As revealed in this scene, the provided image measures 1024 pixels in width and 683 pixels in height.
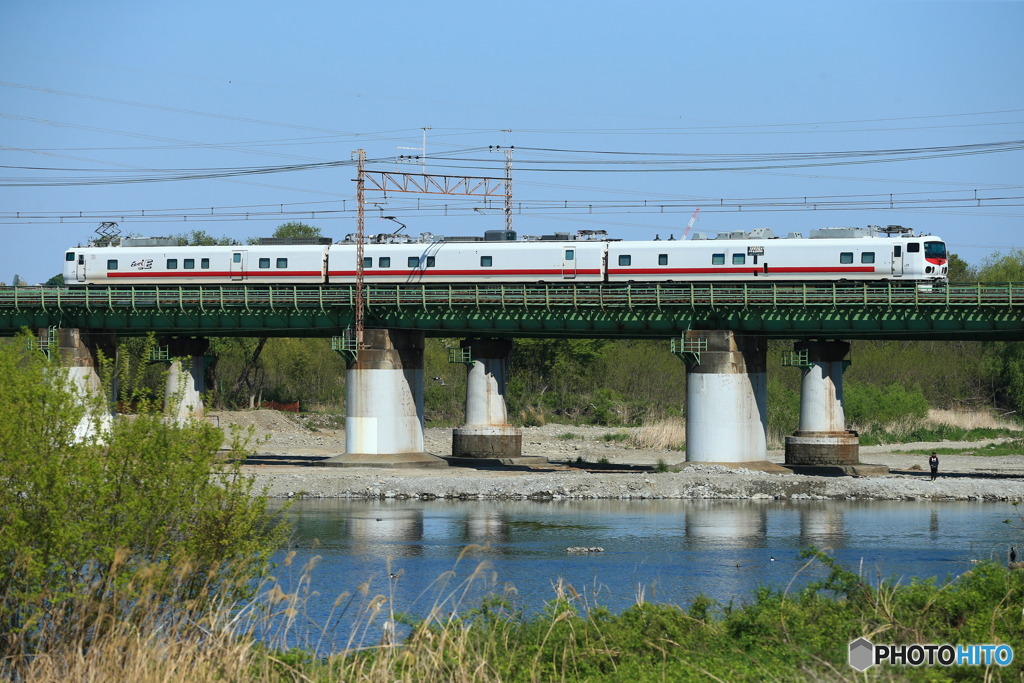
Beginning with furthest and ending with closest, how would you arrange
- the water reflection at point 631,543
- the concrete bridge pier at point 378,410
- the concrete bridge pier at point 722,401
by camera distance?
the concrete bridge pier at point 378,410 < the concrete bridge pier at point 722,401 < the water reflection at point 631,543

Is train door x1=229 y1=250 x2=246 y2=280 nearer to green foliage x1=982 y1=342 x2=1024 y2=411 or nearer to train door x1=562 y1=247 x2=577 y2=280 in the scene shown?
train door x1=562 y1=247 x2=577 y2=280

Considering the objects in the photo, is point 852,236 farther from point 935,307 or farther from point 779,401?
point 779,401

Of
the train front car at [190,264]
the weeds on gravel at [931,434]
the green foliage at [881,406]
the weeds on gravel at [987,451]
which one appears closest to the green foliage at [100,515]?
the train front car at [190,264]

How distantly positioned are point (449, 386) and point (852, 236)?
58223mm

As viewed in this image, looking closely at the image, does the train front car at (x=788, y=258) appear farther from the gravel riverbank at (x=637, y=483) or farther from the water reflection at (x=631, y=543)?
the water reflection at (x=631, y=543)

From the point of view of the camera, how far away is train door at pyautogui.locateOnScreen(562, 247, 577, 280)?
65.8m

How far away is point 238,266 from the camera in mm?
70938

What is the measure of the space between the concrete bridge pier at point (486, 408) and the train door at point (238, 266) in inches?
502

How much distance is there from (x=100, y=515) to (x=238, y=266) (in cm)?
5342

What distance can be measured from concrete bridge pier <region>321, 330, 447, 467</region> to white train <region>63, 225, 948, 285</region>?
160 inches

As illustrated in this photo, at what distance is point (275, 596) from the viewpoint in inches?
658

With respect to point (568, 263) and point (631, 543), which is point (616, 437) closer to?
point (568, 263)

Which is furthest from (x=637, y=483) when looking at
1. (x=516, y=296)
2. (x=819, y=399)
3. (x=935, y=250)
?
(x=935, y=250)

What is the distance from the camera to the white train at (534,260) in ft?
199
